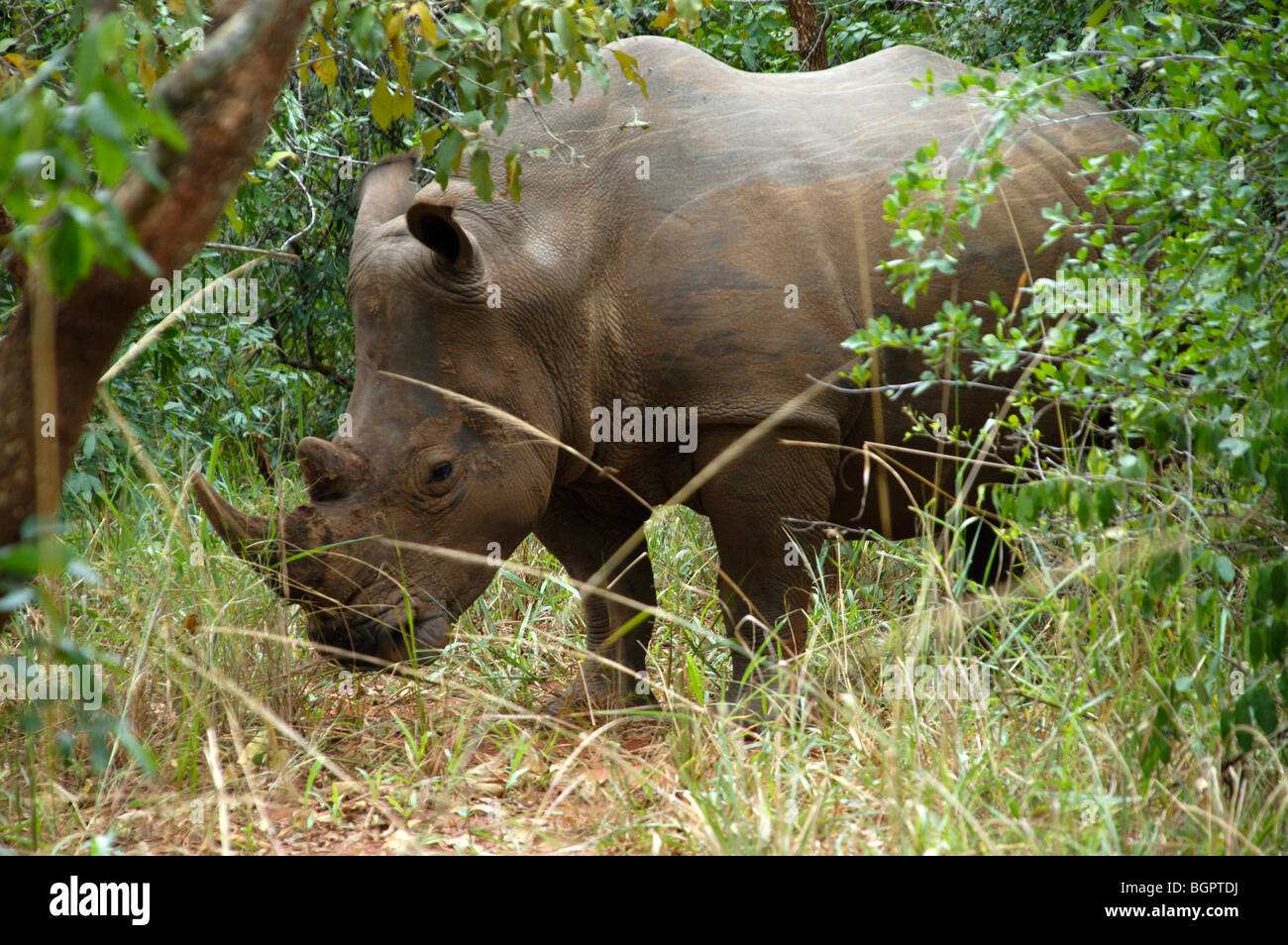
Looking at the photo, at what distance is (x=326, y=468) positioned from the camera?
3.84 m

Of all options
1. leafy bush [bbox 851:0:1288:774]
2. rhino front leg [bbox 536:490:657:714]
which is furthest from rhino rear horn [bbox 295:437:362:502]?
leafy bush [bbox 851:0:1288:774]

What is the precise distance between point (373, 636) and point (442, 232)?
1213 mm

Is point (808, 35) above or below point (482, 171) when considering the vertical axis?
above

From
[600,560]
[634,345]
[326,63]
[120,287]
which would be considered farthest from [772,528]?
[120,287]

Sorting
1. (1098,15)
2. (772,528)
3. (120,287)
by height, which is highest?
(1098,15)

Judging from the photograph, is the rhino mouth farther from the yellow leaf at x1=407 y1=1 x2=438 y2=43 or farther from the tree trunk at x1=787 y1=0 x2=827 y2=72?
the tree trunk at x1=787 y1=0 x2=827 y2=72

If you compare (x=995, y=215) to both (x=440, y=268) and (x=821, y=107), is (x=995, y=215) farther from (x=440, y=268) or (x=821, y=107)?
(x=440, y=268)

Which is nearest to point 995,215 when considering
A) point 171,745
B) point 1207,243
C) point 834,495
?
point 834,495

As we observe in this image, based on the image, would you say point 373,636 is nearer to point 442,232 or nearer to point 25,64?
point 442,232

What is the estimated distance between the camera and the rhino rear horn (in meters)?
3.80

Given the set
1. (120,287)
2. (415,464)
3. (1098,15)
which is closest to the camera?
(120,287)

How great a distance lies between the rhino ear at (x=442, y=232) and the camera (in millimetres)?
3822

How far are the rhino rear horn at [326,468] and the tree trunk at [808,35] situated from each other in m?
3.81

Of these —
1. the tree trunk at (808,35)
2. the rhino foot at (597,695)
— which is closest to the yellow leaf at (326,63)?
the rhino foot at (597,695)
